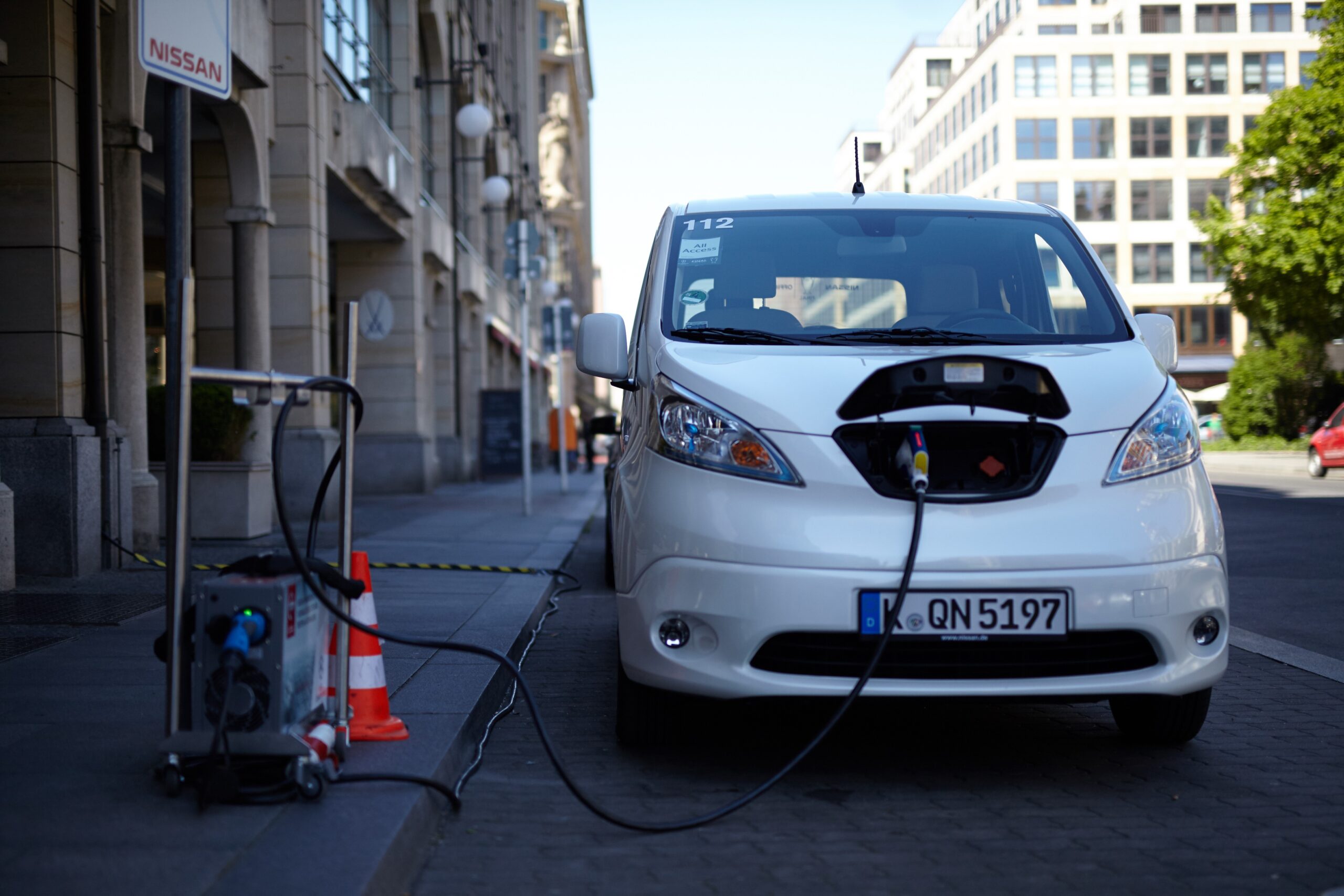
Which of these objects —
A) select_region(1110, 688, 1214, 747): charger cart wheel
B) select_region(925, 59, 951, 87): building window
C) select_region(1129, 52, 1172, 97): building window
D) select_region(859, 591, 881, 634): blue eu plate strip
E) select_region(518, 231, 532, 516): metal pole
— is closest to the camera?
select_region(859, 591, 881, 634): blue eu plate strip

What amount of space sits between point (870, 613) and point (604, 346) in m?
1.59

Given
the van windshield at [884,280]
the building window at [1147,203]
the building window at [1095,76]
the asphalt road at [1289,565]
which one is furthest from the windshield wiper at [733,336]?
the building window at [1095,76]

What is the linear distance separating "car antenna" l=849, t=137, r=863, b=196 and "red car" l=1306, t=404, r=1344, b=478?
21978mm

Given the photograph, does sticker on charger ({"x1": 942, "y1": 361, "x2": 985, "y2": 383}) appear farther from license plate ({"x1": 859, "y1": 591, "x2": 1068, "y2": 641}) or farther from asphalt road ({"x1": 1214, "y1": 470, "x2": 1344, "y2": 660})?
asphalt road ({"x1": 1214, "y1": 470, "x2": 1344, "y2": 660})

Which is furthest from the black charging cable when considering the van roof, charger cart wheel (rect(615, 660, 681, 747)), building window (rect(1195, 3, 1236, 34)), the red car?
building window (rect(1195, 3, 1236, 34))

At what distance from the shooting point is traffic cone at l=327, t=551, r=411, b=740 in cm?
424

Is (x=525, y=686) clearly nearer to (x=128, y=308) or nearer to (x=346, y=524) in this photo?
→ (x=346, y=524)

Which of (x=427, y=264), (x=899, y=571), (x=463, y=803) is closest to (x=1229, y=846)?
(x=899, y=571)

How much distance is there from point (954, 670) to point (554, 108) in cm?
6730

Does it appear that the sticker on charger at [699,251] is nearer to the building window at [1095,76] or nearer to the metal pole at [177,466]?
the metal pole at [177,466]

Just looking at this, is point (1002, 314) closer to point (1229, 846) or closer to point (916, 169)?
point (1229, 846)

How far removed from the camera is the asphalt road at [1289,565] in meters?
7.53

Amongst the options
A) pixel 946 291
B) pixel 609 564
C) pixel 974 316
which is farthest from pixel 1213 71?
pixel 974 316

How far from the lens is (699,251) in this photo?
513 centimetres
